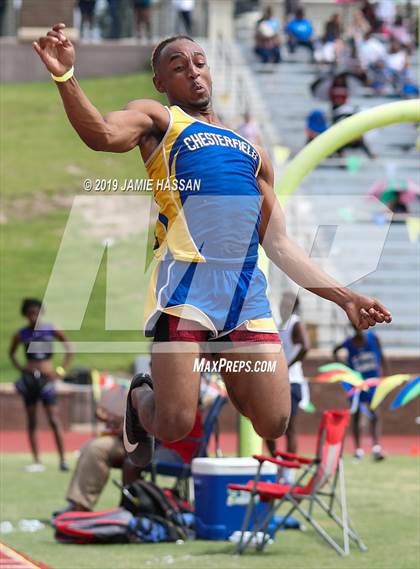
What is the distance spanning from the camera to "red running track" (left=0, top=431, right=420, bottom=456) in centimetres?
1744

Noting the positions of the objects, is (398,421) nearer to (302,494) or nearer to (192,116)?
(302,494)

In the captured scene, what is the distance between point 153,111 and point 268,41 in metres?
24.8

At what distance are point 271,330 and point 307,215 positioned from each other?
62.3ft

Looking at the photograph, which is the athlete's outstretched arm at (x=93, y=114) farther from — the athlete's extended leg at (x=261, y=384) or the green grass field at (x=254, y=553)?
the green grass field at (x=254, y=553)

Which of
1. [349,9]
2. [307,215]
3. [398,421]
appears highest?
[349,9]

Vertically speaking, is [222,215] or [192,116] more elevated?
[192,116]

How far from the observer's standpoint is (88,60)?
1415 inches

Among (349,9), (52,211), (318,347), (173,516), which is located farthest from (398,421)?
(349,9)

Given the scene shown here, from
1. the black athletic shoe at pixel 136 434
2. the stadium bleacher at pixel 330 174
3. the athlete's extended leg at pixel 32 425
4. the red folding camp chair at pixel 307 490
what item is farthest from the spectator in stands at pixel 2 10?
the black athletic shoe at pixel 136 434

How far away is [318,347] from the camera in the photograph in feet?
70.4

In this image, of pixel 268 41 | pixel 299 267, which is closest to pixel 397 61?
pixel 268 41

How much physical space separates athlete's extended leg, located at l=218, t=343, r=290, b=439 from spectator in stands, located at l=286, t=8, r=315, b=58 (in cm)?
2492

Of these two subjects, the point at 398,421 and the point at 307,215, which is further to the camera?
the point at 307,215

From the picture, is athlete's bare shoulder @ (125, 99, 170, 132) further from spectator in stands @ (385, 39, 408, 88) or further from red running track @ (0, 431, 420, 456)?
spectator in stands @ (385, 39, 408, 88)
